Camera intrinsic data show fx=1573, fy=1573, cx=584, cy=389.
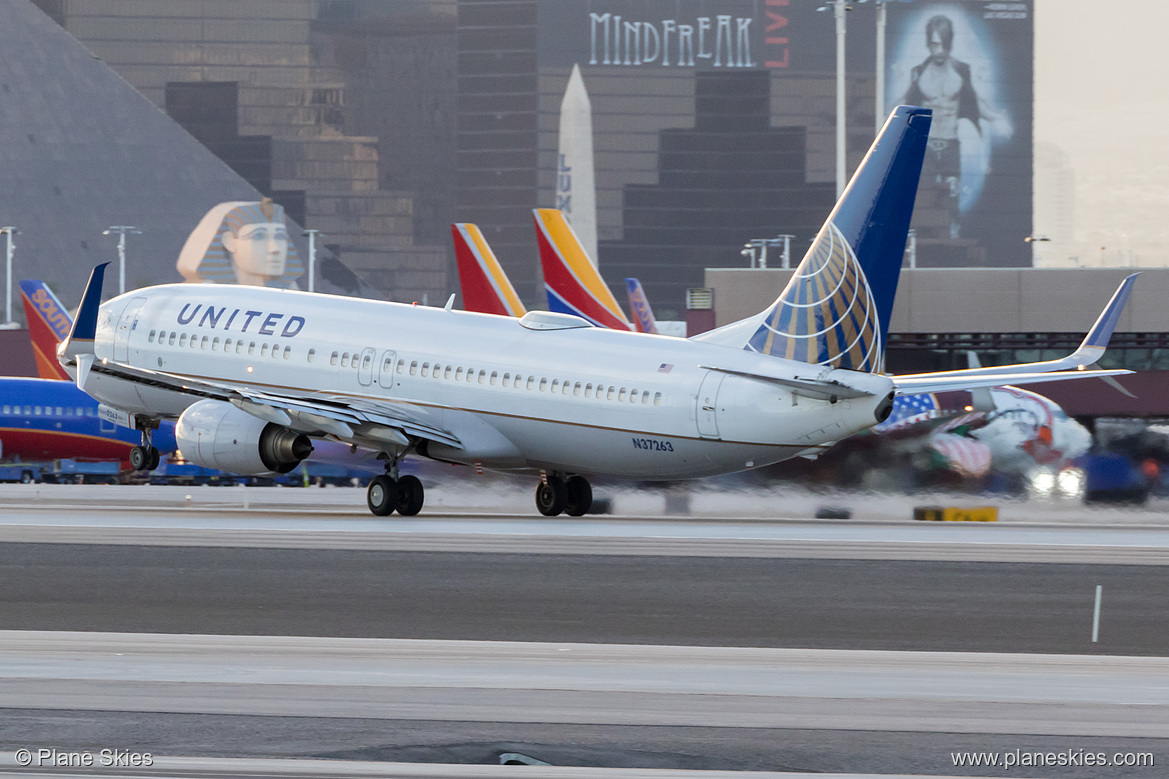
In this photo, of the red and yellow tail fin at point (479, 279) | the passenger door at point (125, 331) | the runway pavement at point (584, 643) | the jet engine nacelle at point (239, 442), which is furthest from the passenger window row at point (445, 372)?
the red and yellow tail fin at point (479, 279)

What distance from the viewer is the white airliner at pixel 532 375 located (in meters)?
30.9

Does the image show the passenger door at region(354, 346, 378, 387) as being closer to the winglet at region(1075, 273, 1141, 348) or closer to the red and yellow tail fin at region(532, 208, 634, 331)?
the red and yellow tail fin at region(532, 208, 634, 331)

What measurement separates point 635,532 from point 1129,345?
1309 inches

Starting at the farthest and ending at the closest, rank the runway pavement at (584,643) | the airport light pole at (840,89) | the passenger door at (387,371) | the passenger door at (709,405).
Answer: the airport light pole at (840,89) → the passenger door at (387,371) → the passenger door at (709,405) → the runway pavement at (584,643)

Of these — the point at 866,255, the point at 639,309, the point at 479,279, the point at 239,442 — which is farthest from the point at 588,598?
the point at 639,309

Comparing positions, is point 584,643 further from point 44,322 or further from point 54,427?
point 44,322

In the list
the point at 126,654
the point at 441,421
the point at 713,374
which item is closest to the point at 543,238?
the point at 441,421

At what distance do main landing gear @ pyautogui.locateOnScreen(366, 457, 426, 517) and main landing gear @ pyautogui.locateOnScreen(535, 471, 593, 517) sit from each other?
2810 mm

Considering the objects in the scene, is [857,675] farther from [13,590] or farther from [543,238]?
[543,238]

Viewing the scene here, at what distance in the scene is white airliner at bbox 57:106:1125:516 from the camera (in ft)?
101

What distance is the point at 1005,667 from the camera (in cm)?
1538

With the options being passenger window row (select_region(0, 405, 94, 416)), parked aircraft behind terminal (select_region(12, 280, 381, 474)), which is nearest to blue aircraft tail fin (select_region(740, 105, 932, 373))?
parked aircraft behind terminal (select_region(12, 280, 381, 474))

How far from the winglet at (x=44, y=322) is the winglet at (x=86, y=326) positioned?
35.0 meters

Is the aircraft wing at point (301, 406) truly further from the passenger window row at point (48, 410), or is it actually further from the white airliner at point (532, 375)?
the passenger window row at point (48, 410)
